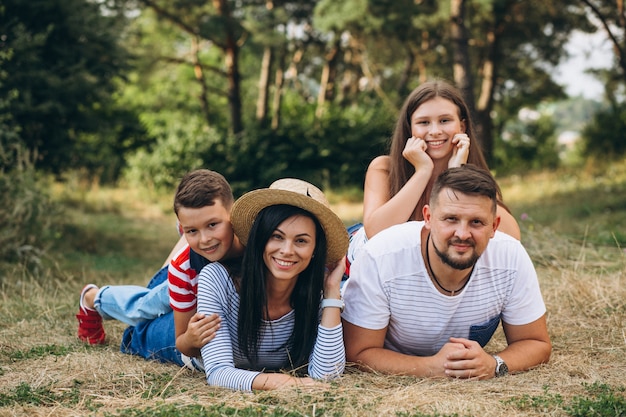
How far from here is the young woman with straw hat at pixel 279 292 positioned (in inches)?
141

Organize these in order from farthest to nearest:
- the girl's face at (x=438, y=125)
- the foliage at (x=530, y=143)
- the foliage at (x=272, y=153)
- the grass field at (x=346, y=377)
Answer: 1. the foliage at (x=530, y=143)
2. the foliage at (x=272, y=153)
3. the girl's face at (x=438, y=125)
4. the grass field at (x=346, y=377)

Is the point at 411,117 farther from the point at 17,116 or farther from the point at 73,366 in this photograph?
the point at 17,116

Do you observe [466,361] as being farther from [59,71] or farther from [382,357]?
[59,71]

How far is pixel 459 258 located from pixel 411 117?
1.51 metres

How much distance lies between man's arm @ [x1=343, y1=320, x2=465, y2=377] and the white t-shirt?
2.7 inches

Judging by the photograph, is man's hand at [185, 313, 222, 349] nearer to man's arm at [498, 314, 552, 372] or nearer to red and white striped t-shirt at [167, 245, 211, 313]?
red and white striped t-shirt at [167, 245, 211, 313]

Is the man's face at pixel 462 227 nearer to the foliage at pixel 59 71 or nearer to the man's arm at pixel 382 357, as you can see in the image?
the man's arm at pixel 382 357

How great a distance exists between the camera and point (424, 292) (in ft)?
12.1

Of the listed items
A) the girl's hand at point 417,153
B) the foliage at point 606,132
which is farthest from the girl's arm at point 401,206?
the foliage at point 606,132

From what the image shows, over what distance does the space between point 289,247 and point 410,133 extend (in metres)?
1.56

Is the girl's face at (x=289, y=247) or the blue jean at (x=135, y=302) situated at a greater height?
the girl's face at (x=289, y=247)

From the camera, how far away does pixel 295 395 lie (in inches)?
132

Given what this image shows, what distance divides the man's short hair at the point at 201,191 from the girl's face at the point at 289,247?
0.43 metres

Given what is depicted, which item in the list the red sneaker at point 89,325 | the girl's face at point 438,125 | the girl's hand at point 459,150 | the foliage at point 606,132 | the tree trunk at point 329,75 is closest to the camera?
the girl's hand at point 459,150
